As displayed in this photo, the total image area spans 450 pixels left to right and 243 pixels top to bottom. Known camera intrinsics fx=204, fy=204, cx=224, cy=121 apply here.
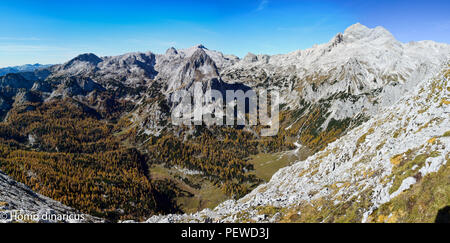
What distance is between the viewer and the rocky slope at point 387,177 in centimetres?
2034

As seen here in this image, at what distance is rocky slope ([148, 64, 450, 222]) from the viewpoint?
20.3 meters

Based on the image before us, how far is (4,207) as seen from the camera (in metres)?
46.0

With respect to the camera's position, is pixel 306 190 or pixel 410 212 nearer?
pixel 410 212

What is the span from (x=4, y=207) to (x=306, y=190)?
221ft

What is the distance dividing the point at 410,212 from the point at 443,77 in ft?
120

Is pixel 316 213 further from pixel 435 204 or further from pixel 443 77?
pixel 443 77

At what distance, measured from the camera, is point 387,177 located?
2683 cm
